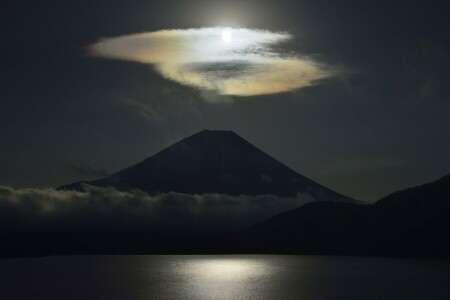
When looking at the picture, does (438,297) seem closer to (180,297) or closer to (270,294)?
(270,294)

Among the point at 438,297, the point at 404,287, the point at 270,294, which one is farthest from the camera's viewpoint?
the point at 404,287

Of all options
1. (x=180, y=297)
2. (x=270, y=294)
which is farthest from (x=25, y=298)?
(x=270, y=294)

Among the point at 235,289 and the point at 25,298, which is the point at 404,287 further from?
the point at 25,298

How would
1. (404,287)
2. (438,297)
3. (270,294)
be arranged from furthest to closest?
(404,287)
(270,294)
(438,297)

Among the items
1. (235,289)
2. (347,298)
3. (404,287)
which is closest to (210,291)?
(235,289)

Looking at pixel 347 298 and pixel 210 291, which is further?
pixel 210 291

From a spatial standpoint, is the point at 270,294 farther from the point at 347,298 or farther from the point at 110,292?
the point at 110,292

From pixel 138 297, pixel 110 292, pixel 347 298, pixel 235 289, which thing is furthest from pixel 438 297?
pixel 110 292

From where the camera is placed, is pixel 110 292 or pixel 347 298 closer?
pixel 347 298
